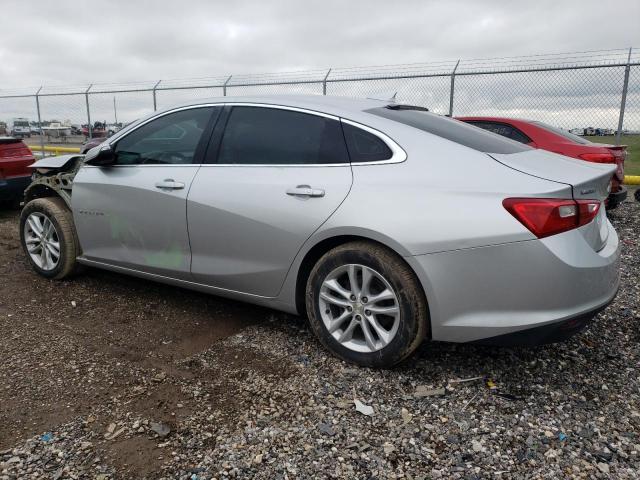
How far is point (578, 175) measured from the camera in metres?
2.67

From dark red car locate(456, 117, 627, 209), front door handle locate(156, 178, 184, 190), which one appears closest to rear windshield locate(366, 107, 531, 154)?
front door handle locate(156, 178, 184, 190)

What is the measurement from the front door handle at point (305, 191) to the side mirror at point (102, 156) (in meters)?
1.70

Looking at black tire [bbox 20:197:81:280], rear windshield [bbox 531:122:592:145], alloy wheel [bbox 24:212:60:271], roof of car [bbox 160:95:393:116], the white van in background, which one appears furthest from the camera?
the white van in background

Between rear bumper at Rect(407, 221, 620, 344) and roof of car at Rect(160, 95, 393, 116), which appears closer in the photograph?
rear bumper at Rect(407, 221, 620, 344)

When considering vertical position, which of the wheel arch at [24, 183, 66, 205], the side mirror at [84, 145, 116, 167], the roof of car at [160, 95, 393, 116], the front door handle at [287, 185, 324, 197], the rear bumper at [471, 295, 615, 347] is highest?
the roof of car at [160, 95, 393, 116]

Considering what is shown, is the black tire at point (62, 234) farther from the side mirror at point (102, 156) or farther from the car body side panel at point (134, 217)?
the side mirror at point (102, 156)

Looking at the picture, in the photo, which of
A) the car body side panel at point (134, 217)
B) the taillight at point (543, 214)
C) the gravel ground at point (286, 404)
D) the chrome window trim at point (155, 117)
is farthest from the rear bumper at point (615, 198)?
the car body side panel at point (134, 217)

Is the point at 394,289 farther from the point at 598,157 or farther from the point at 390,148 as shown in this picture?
the point at 598,157

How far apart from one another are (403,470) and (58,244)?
141 inches

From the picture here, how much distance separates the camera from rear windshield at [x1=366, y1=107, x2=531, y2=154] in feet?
9.57

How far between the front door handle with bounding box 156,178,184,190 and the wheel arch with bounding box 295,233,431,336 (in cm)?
104

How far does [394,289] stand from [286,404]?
81cm

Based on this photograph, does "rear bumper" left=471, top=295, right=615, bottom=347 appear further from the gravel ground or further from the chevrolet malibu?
the gravel ground

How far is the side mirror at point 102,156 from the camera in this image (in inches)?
155
